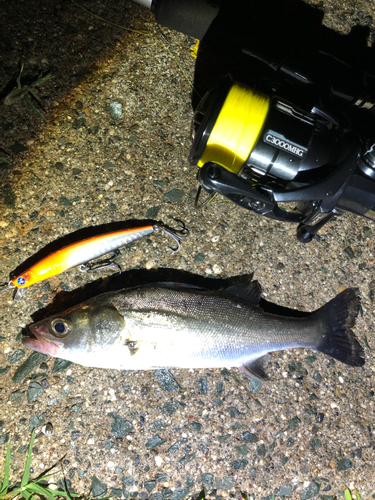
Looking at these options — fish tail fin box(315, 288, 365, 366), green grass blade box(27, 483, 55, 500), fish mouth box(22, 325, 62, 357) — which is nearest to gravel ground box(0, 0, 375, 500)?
green grass blade box(27, 483, 55, 500)

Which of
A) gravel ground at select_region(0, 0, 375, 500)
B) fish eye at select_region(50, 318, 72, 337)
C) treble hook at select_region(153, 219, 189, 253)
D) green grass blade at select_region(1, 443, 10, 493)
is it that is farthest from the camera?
treble hook at select_region(153, 219, 189, 253)

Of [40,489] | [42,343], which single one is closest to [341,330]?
[42,343]

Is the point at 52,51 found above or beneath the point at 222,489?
above

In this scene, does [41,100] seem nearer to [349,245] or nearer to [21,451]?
[21,451]

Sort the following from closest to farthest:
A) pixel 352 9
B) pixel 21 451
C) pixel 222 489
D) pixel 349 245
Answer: pixel 21 451
pixel 222 489
pixel 349 245
pixel 352 9

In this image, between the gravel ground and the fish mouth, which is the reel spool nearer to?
the gravel ground

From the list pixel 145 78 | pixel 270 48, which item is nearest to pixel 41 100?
pixel 145 78
